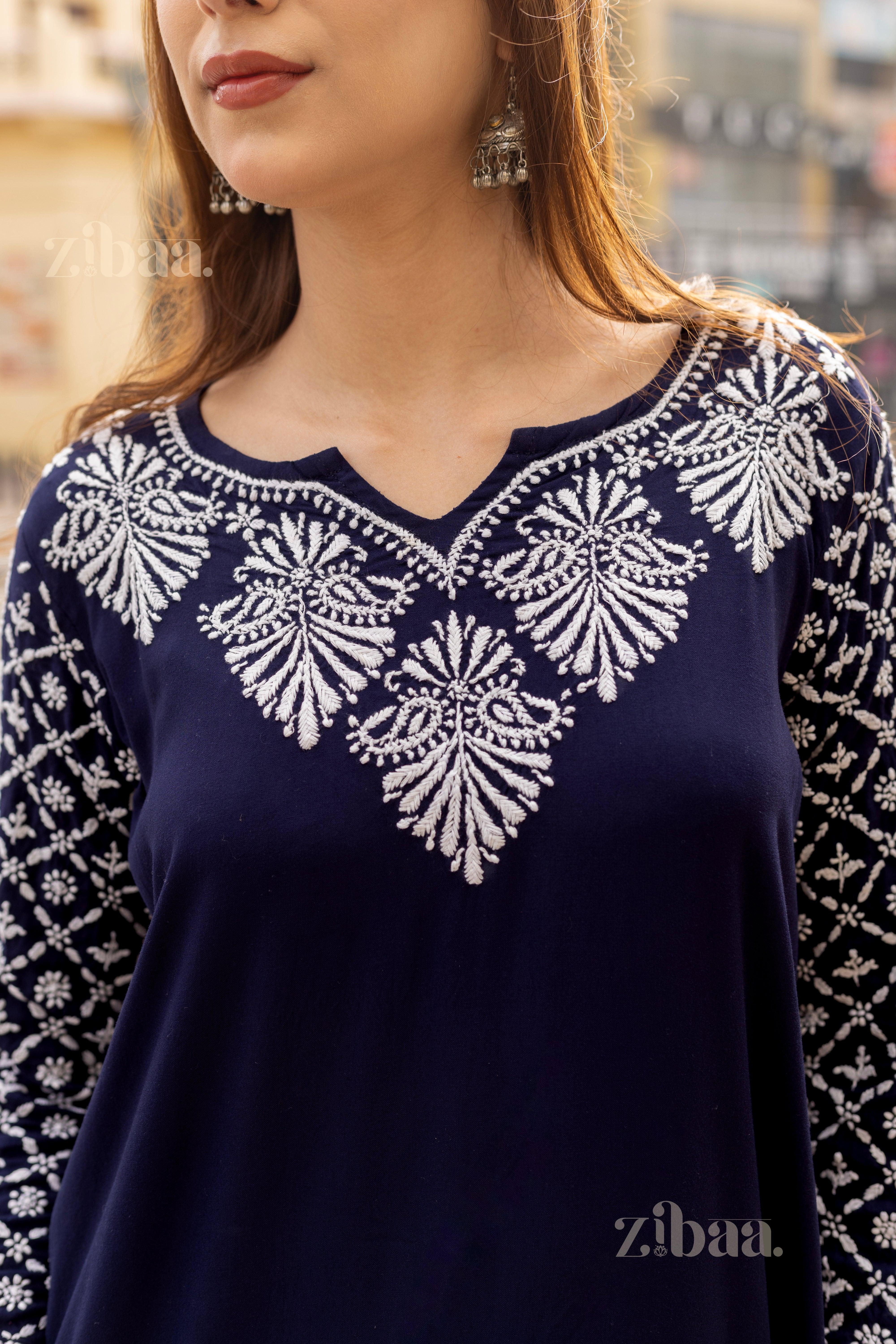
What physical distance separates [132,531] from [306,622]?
0.24 metres

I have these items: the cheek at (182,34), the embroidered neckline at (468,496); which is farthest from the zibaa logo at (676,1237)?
the cheek at (182,34)

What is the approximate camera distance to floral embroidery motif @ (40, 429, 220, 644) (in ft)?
3.96

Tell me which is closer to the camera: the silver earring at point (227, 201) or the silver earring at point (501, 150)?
the silver earring at point (501, 150)

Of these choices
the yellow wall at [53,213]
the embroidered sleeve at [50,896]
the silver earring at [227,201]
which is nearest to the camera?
the embroidered sleeve at [50,896]

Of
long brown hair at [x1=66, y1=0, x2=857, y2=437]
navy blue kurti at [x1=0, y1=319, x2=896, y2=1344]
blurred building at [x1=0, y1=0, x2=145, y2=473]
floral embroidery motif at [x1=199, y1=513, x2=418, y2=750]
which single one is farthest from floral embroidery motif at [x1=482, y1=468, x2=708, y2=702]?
blurred building at [x1=0, y1=0, x2=145, y2=473]

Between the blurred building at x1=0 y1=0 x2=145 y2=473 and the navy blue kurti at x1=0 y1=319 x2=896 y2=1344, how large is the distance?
5.62m

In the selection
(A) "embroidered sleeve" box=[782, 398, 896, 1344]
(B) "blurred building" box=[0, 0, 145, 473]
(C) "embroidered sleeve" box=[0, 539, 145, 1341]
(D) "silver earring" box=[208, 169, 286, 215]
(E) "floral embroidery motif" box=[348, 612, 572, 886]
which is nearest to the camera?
(E) "floral embroidery motif" box=[348, 612, 572, 886]

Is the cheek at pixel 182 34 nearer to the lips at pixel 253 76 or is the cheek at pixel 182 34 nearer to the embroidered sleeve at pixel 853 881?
the lips at pixel 253 76

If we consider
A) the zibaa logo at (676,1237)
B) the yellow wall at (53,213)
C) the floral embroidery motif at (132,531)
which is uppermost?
the yellow wall at (53,213)

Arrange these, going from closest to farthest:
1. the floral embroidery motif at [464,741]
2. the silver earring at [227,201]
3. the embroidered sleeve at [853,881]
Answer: the floral embroidery motif at [464,741]
the embroidered sleeve at [853,881]
the silver earring at [227,201]

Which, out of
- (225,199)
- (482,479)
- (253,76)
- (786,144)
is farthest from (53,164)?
(482,479)

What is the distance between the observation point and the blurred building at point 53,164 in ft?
21.8

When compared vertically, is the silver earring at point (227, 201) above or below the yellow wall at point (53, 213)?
below

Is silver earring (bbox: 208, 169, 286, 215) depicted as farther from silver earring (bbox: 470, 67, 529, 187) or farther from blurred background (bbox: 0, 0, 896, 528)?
blurred background (bbox: 0, 0, 896, 528)
